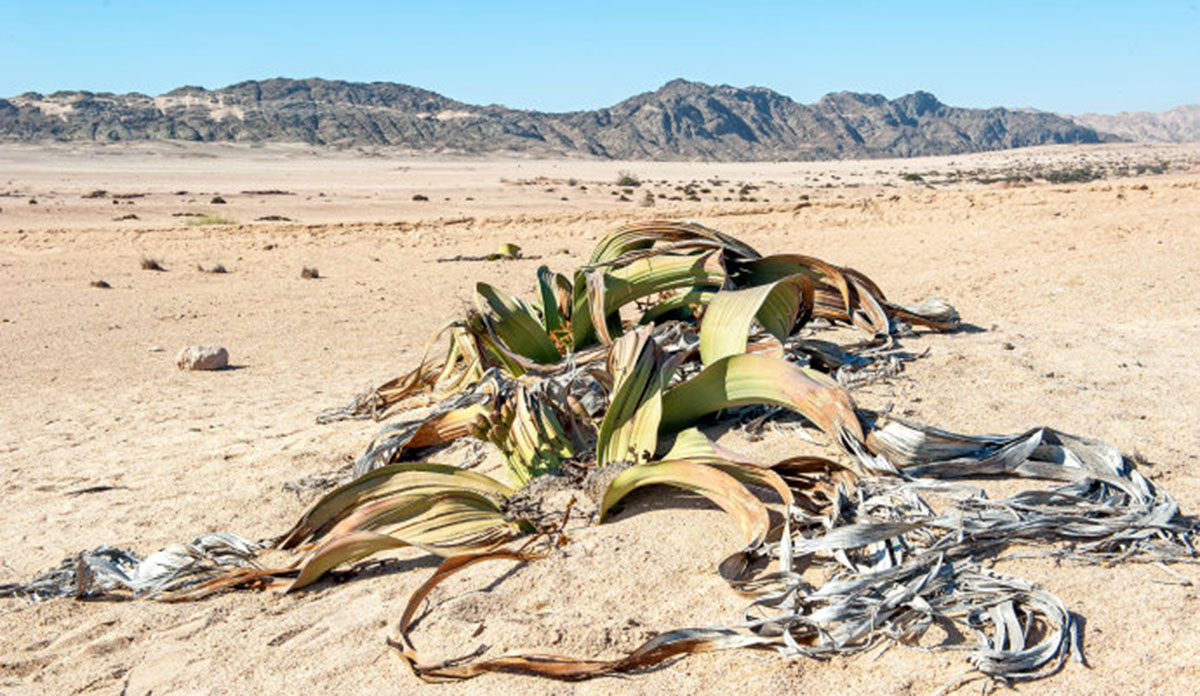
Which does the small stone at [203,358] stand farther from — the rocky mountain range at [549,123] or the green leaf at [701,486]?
the rocky mountain range at [549,123]

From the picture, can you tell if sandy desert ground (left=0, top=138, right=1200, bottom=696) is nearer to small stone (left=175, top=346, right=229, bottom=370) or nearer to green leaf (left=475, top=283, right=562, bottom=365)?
small stone (left=175, top=346, right=229, bottom=370)

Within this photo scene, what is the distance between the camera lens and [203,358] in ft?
22.1

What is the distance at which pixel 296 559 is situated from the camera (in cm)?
299

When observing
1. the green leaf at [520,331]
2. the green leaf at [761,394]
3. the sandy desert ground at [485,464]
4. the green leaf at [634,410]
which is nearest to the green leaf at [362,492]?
the sandy desert ground at [485,464]

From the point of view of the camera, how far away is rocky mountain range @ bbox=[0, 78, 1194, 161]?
84375mm

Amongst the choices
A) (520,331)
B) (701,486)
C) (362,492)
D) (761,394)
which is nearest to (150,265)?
(520,331)

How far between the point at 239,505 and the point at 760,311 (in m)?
2.13

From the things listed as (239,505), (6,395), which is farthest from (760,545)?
(6,395)

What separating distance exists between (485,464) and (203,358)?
3915 millimetres

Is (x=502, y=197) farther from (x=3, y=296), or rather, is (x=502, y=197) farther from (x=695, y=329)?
(x=695, y=329)

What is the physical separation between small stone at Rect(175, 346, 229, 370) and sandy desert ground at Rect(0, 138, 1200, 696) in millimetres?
95

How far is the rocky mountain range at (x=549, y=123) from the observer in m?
84.4

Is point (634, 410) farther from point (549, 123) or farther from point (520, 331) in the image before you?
point (549, 123)

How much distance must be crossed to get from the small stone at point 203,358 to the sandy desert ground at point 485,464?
3.8 inches
